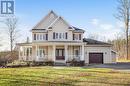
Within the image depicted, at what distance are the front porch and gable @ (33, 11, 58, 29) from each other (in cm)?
341

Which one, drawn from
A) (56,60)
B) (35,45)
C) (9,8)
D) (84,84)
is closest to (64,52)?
(56,60)

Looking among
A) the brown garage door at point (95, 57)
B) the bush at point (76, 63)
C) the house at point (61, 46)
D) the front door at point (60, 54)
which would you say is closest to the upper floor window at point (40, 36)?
the house at point (61, 46)

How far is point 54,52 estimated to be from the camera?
44.8m

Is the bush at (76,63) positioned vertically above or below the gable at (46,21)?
below

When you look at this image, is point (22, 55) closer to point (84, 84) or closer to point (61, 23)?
point (61, 23)

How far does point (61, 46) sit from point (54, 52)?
221 cm

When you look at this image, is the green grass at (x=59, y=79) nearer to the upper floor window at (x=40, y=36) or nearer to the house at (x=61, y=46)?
the house at (x=61, y=46)

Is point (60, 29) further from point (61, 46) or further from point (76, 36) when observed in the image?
point (76, 36)

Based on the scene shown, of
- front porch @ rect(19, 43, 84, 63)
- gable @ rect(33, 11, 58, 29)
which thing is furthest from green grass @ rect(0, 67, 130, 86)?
gable @ rect(33, 11, 58, 29)

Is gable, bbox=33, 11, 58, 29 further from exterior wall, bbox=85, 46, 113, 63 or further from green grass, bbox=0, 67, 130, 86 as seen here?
green grass, bbox=0, 67, 130, 86

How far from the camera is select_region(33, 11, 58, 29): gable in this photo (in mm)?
48062

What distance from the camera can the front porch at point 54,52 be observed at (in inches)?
1777

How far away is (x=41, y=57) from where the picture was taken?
149 ft

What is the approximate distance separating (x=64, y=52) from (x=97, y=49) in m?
5.44
